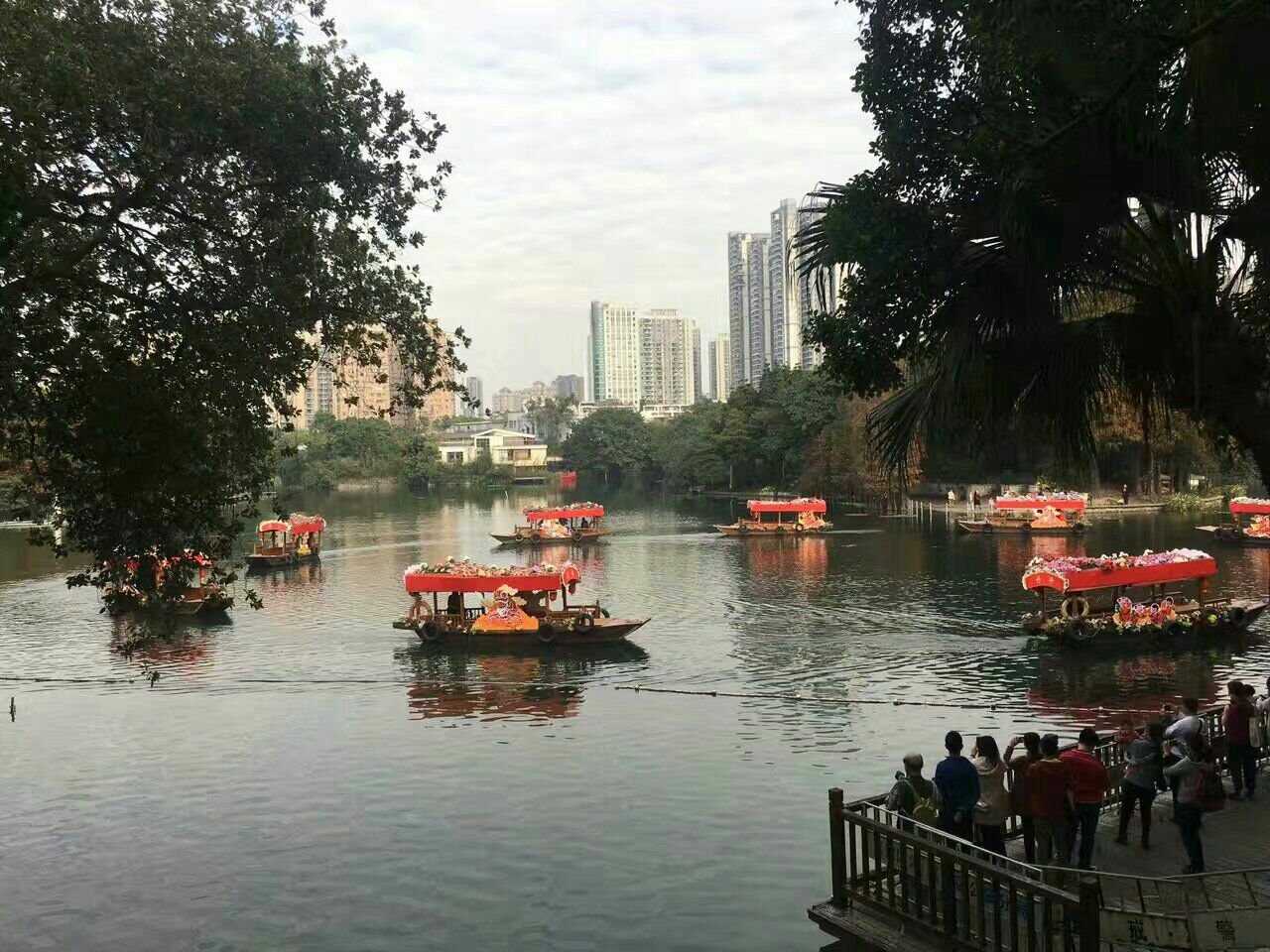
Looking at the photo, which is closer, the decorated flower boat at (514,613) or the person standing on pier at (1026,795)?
the person standing on pier at (1026,795)

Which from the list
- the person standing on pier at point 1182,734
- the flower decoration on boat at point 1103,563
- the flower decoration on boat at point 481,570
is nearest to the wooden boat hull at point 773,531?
the flower decoration on boat at point 481,570

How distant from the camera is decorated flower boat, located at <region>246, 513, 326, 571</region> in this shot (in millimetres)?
A: 58094

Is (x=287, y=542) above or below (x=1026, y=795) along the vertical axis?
above

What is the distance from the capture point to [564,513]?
Answer: 2776 inches

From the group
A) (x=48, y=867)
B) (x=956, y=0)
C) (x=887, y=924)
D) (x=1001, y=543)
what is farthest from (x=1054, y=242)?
(x=1001, y=543)

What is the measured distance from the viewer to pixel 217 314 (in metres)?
13.1

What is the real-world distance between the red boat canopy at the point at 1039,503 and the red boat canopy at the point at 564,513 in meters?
24.1

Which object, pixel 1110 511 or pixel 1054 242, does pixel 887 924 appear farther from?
pixel 1110 511

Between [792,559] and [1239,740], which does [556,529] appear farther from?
[1239,740]

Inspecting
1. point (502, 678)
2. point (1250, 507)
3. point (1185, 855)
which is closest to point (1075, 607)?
point (502, 678)

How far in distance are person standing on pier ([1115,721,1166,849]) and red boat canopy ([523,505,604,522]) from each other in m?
58.9

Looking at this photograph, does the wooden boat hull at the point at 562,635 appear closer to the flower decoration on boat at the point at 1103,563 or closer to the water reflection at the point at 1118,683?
the flower decoration on boat at the point at 1103,563

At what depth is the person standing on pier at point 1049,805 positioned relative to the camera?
436 inches

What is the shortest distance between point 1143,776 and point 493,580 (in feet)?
77.6
